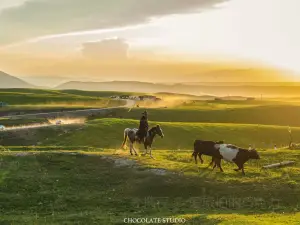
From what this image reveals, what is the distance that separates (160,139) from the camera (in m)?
73.1

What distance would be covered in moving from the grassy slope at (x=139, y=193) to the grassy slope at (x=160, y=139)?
2943cm

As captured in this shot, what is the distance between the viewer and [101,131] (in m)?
72.2

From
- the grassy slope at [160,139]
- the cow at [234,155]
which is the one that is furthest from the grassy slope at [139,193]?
the grassy slope at [160,139]

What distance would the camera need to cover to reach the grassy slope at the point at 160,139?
66.2 metres

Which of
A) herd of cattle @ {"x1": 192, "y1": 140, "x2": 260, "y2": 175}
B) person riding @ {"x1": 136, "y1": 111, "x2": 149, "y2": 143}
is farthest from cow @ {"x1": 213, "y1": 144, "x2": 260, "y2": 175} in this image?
person riding @ {"x1": 136, "y1": 111, "x2": 149, "y2": 143}

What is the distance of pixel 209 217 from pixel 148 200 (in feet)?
19.5

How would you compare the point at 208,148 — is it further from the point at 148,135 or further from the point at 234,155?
the point at 148,135

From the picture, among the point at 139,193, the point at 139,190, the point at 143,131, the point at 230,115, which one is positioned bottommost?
the point at 139,193

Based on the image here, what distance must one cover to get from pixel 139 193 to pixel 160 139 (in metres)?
43.8

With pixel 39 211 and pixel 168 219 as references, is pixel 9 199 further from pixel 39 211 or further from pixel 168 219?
pixel 168 219

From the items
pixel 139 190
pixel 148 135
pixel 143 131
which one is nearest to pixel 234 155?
pixel 139 190

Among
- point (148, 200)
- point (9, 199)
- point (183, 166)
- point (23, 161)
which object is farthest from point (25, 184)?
point (183, 166)

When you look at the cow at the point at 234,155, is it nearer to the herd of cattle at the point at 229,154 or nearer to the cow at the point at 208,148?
the herd of cattle at the point at 229,154

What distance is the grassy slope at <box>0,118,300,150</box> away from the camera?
217ft
